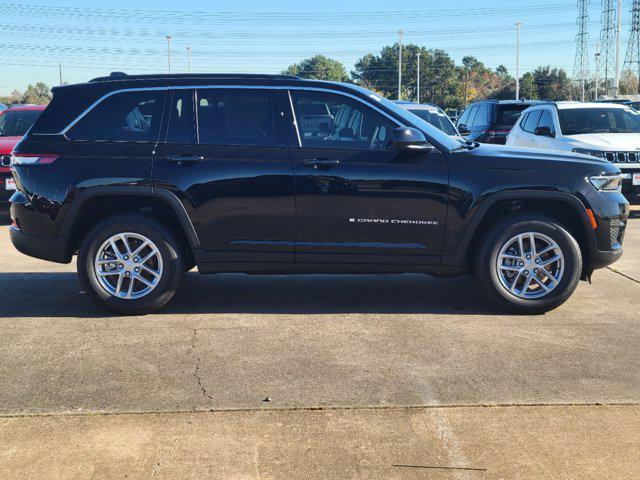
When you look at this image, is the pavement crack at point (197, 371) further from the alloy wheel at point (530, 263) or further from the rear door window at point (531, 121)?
the rear door window at point (531, 121)

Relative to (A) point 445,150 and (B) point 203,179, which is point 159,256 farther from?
(A) point 445,150

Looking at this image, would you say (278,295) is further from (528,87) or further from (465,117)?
(528,87)

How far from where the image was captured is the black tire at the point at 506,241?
5844mm

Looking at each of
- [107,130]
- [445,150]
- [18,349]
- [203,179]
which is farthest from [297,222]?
[18,349]

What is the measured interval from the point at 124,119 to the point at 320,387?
289 cm

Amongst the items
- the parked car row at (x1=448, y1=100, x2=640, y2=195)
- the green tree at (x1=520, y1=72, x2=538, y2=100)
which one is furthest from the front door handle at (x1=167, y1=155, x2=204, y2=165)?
the green tree at (x1=520, y1=72, x2=538, y2=100)

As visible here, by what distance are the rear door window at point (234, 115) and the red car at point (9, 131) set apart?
650cm

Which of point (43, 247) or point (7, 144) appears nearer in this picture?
point (43, 247)

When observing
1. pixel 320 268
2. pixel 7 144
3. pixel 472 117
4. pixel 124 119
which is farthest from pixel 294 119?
pixel 472 117

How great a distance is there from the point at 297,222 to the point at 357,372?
1.59 meters

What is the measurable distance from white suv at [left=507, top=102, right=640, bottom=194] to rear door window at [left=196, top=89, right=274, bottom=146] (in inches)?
271

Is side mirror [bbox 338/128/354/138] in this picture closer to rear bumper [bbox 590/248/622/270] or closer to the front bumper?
rear bumper [bbox 590/248/622/270]

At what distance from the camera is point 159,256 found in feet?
19.2

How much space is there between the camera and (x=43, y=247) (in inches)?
233
